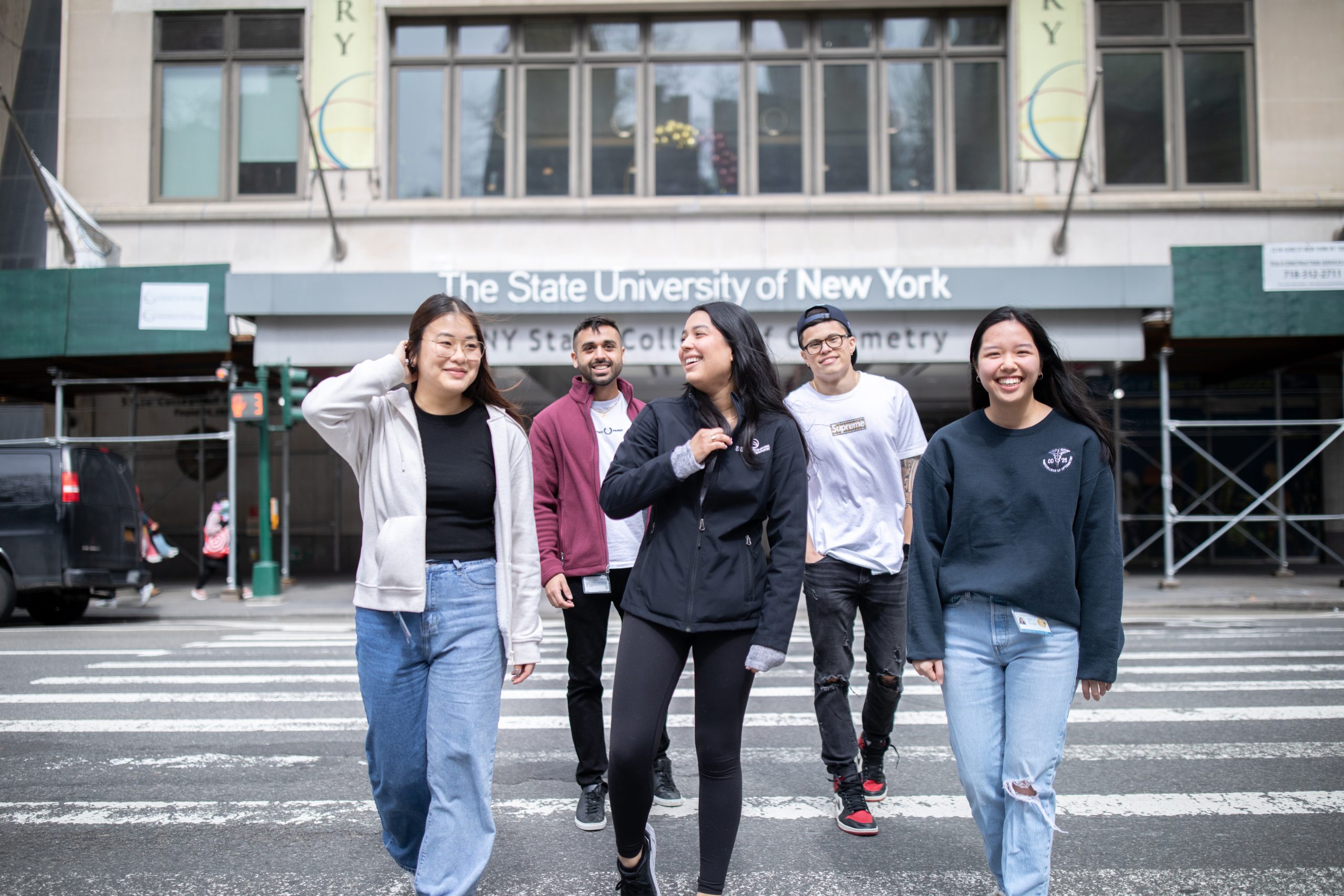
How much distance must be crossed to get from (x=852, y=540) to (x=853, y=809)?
1160 millimetres

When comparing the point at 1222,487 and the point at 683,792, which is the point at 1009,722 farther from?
the point at 1222,487

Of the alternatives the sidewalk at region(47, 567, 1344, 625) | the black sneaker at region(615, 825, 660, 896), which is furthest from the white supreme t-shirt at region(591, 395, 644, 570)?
the sidewalk at region(47, 567, 1344, 625)

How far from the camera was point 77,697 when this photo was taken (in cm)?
742

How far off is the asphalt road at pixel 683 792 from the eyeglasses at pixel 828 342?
83.9 inches

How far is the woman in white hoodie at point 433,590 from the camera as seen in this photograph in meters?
3.21

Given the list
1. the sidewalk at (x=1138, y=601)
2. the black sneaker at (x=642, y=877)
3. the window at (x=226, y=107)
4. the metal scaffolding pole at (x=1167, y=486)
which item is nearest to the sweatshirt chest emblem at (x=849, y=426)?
the black sneaker at (x=642, y=877)

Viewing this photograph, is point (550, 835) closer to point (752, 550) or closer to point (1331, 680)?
point (752, 550)

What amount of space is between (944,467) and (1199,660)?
6.70 meters

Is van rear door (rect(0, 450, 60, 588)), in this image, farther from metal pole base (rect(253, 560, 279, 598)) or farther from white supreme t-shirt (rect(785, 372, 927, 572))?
white supreme t-shirt (rect(785, 372, 927, 572))

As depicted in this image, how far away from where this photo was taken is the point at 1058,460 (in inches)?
126

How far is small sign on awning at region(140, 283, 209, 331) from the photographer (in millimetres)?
15406

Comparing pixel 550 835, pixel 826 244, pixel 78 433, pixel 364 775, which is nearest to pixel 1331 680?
pixel 550 835

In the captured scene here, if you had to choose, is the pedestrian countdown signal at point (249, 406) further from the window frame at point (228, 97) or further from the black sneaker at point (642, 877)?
the black sneaker at point (642, 877)

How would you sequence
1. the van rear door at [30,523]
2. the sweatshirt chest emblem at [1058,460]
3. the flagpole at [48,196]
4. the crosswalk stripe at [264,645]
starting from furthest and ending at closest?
the flagpole at [48,196] < the van rear door at [30,523] < the crosswalk stripe at [264,645] < the sweatshirt chest emblem at [1058,460]
